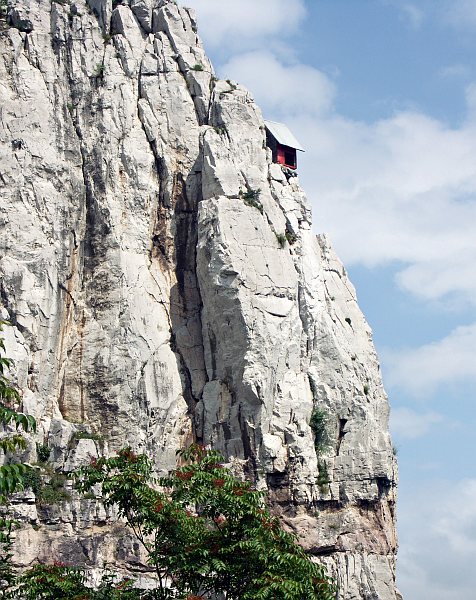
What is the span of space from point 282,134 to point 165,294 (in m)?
13.4

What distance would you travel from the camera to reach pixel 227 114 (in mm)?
59219

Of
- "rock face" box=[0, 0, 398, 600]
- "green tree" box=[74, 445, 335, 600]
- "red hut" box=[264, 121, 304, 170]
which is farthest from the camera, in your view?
"red hut" box=[264, 121, 304, 170]

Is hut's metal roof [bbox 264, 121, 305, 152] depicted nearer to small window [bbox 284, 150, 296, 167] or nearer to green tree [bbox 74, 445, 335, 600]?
small window [bbox 284, 150, 296, 167]

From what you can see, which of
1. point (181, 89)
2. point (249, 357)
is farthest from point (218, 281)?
point (181, 89)

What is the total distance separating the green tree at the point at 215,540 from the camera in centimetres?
2927

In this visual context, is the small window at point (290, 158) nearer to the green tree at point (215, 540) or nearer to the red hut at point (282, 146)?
the red hut at point (282, 146)

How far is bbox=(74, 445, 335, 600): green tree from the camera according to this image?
1152 inches

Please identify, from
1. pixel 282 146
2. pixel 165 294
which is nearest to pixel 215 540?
pixel 165 294

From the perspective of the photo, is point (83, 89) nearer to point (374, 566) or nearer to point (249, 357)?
point (249, 357)

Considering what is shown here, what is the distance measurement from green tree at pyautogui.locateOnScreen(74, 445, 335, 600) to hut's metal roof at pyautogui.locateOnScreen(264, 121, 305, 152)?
35.0m

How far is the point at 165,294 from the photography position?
185 ft

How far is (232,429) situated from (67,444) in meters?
7.24

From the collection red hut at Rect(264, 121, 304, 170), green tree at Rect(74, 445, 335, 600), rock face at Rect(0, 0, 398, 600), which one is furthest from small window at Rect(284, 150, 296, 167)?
green tree at Rect(74, 445, 335, 600)

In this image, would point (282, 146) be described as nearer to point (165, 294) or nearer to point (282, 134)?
point (282, 134)
